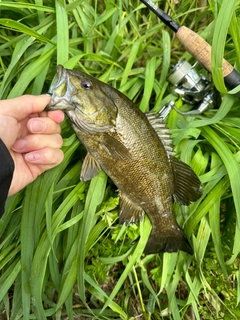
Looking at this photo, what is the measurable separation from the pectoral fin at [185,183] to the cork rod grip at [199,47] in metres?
0.60

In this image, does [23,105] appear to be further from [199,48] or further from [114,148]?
[199,48]

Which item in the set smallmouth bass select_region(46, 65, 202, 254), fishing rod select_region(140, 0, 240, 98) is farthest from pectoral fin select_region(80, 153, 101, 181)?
fishing rod select_region(140, 0, 240, 98)

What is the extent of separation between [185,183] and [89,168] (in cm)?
57

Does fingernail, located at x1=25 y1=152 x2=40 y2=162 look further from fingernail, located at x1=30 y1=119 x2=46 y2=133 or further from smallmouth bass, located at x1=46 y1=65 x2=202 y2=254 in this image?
smallmouth bass, located at x1=46 y1=65 x2=202 y2=254

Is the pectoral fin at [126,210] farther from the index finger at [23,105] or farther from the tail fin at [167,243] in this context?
the index finger at [23,105]

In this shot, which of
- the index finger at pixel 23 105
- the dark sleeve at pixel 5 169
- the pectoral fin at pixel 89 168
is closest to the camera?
the dark sleeve at pixel 5 169

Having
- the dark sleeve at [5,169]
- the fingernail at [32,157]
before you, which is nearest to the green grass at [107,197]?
the fingernail at [32,157]

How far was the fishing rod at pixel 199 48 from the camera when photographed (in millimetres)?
1994

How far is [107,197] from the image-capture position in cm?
209

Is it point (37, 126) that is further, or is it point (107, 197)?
point (107, 197)

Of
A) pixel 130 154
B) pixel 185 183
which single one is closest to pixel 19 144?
pixel 130 154

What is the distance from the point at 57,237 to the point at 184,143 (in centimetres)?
98

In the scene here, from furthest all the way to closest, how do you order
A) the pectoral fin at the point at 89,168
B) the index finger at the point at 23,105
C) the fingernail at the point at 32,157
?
the pectoral fin at the point at 89,168
the fingernail at the point at 32,157
the index finger at the point at 23,105

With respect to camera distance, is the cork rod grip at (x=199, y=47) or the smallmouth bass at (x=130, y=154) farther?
the cork rod grip at (x=199, y=47)
